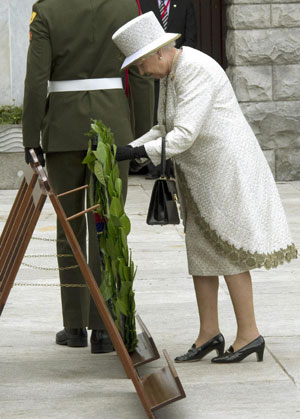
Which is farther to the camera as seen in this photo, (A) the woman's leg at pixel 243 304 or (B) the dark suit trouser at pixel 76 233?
(B) the dark suit trouser at pixel 76 233

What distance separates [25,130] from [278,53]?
657 cm

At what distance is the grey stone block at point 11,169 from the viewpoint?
1145cm

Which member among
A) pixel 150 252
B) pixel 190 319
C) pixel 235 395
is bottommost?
pixel 150 252

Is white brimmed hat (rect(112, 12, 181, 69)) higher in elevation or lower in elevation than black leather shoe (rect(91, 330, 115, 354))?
higher

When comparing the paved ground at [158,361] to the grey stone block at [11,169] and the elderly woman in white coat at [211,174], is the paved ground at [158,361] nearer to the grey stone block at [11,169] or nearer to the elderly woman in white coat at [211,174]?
the elderly woman in white coat at [211,174]

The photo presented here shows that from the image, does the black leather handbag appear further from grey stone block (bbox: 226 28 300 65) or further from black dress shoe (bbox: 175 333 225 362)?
grey stone block (bbox: 226 28 300 65)

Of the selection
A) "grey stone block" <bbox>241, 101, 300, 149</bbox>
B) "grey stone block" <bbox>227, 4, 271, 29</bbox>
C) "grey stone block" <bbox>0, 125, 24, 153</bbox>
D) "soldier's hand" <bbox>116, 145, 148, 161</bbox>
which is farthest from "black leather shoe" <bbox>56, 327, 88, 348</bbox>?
"grey stone block" <bbox>227, 4, 271, 29</bbox>

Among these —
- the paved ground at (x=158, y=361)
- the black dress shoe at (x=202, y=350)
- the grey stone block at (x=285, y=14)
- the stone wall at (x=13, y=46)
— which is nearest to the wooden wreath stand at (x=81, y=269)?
the paved ground at (x=158, y=361)

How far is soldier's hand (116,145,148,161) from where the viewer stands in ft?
15.8

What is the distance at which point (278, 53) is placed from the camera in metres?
11.6

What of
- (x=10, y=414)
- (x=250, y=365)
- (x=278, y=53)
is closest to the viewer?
(x=10, y=414)

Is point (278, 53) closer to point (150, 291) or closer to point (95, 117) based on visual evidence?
point (150, 291)

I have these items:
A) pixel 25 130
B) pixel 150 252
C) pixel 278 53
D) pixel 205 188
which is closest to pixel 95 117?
pixel 25 130

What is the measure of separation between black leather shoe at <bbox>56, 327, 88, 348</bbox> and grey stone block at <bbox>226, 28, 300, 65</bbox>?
21.2 feet
